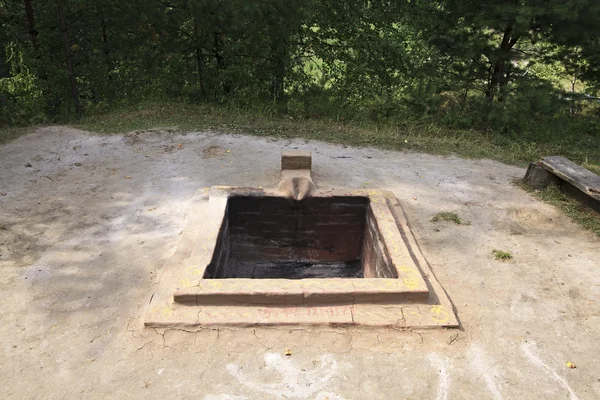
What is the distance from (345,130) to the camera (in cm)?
777

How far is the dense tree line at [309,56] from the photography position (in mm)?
7871

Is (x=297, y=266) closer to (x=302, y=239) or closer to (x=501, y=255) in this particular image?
(x=302, y=239)

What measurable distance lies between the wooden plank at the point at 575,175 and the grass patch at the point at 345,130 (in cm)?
116

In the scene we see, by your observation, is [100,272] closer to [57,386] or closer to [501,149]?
[57,386]

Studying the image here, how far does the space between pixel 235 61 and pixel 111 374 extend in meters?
7.62

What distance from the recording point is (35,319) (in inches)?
125

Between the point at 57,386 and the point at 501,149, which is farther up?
the point at 501,149

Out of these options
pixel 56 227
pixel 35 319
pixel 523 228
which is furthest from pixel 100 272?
pixel 523 228

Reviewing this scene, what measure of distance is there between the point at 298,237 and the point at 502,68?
545 centimetres

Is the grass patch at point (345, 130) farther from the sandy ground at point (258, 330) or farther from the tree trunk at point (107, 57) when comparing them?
the tree trunk at point (107, 57)

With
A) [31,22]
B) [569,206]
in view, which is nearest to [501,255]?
[569,206]

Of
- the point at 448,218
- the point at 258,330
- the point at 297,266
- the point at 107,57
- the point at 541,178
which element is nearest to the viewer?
the point at 258,330

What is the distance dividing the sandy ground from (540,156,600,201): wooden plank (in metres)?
0.43

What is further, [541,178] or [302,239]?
[541,178]
